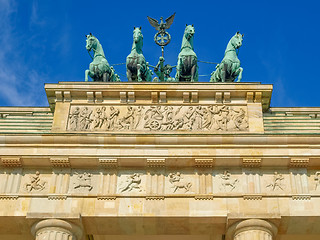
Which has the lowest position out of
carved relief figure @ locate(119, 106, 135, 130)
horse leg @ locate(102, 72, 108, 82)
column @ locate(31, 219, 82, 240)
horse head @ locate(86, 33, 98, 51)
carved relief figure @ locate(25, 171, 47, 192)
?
column @ locate(31, 219, 82, 240)

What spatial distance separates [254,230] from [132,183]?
4186 mm

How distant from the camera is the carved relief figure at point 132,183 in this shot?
70.3 feet

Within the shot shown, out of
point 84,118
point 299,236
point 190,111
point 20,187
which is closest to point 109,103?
point 84,118

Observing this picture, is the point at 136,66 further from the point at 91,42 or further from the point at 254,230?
the point at 254,230

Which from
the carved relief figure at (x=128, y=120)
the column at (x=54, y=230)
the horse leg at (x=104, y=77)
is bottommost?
the column at (x=54, y=230)

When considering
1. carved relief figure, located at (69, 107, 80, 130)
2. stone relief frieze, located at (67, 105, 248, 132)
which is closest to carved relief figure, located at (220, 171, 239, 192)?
stone relief frieze, located at (67, 105, 248, 132)

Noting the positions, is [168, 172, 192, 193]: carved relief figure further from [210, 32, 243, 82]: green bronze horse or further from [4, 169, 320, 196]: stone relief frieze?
[210, 32, 243, 82]: green bronze horse

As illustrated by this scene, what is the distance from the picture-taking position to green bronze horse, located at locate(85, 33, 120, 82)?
25797mm

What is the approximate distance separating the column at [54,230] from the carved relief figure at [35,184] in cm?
123

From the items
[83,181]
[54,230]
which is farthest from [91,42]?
[54,230]

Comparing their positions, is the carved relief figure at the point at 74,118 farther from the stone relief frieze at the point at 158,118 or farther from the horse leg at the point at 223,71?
the horse leg at the point at 223,71

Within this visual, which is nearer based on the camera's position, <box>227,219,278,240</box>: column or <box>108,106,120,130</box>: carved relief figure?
<box>227,219,278,240</box>: column

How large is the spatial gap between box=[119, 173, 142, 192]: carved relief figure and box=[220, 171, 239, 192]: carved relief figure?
271cm

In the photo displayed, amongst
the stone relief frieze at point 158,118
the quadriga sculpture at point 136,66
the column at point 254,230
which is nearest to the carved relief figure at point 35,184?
the stone relief frieze at point 158,118
